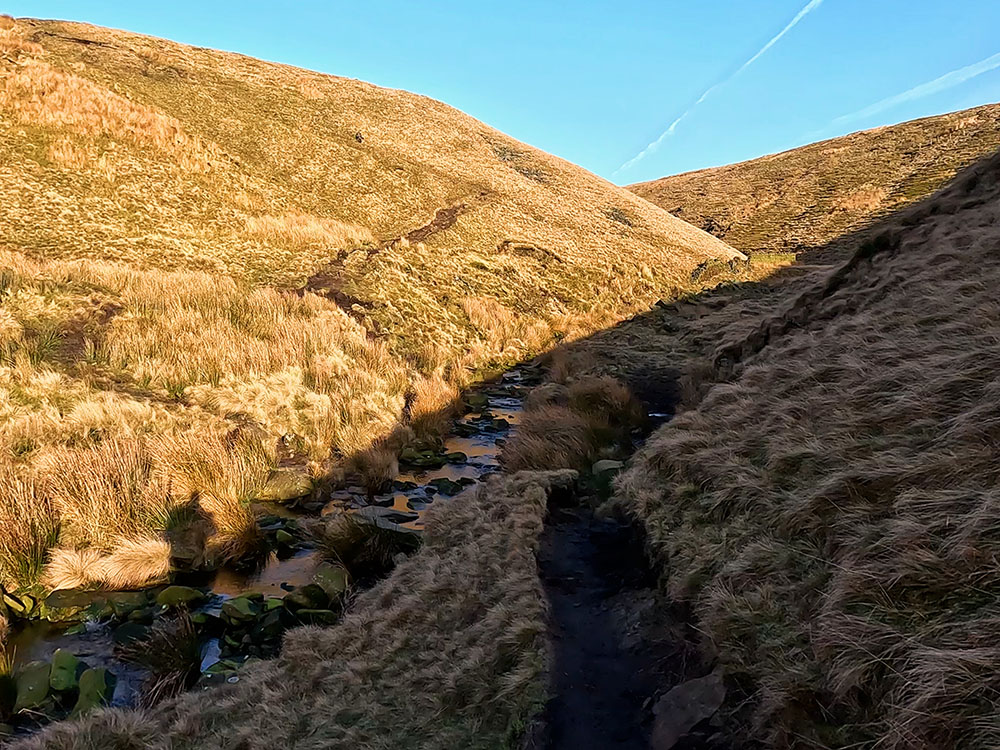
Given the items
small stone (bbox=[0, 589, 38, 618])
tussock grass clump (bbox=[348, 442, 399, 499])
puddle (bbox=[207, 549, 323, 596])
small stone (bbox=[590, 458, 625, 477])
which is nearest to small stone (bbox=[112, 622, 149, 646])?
puddle (bbox=[207, 549, 323, 596])

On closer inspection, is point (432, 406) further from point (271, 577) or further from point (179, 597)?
point (179, 597)

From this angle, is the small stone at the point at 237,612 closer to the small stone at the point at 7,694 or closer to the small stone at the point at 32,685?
the small stone at the point at 32,685

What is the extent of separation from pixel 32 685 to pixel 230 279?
1440cm

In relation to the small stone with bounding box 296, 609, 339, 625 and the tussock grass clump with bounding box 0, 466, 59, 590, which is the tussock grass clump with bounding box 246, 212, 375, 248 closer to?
the tussock grass clump with bounding box 0, 466, 59, 590

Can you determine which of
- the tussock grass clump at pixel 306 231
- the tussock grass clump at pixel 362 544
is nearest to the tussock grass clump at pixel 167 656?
the tussock grass clump at pixel 362 544

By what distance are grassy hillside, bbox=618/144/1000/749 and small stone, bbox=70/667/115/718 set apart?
6031 mm

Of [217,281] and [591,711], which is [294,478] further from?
[217,281]

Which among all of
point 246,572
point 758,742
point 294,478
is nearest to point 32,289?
point 294,478

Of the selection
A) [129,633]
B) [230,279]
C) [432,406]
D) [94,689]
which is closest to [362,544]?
[129,633]

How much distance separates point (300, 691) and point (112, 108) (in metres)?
29.5

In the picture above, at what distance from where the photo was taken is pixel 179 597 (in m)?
7.56

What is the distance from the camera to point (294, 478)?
1080 cm

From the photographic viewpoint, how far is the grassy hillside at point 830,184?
5456 centimetres

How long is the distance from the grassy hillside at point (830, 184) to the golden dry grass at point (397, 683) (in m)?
50.3
